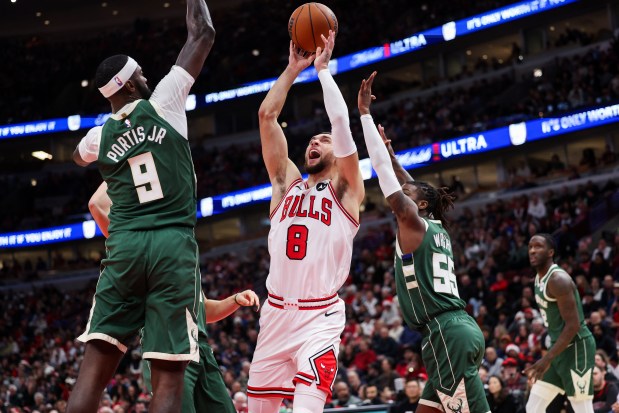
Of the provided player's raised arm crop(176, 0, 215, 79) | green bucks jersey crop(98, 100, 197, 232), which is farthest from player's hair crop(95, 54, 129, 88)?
player's raised arm crop(176, 0, 215, 79)

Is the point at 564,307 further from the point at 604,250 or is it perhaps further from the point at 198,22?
the point at 604,250

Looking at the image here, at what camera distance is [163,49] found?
1478 inches

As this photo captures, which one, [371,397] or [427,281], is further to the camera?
[371,397]

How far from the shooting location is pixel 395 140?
1091 inches

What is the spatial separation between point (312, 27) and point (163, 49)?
3250 centimetres

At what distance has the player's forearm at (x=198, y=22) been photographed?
4.75m

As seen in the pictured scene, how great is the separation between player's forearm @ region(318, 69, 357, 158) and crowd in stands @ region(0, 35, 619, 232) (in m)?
18.5

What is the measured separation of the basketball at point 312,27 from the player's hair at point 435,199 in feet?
4.56

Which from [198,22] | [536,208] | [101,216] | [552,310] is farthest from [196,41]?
[536,208]

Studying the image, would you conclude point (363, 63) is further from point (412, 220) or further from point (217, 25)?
point (412, 220)

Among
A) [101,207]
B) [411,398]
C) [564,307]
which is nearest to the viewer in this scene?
[101,207]

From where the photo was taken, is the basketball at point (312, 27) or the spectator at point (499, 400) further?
the spectator at point (499, 400)

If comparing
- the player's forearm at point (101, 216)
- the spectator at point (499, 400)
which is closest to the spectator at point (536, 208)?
the spectator at point (499, 400)

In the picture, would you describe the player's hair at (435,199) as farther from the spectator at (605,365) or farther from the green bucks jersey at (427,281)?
the spectator at (605,365)
